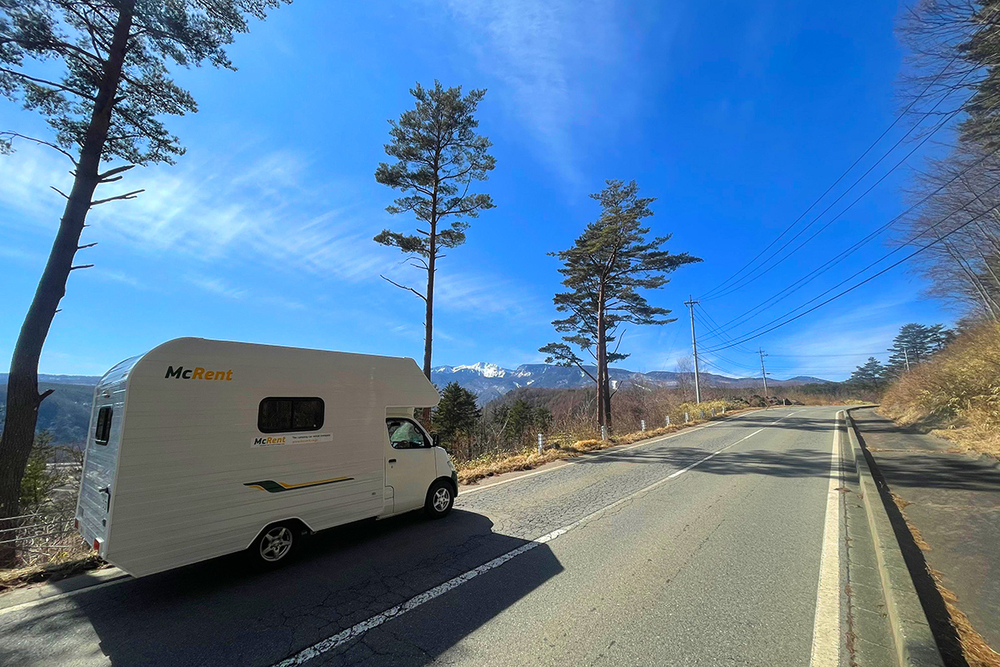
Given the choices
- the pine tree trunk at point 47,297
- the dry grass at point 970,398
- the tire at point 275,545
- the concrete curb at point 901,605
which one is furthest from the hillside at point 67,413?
the dry grass at point 970,398

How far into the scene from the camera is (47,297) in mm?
6684

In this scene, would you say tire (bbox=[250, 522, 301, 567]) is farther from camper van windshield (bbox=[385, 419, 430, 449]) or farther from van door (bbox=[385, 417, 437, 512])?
camper van windshield (bbox=[385, 419, 430, 449])

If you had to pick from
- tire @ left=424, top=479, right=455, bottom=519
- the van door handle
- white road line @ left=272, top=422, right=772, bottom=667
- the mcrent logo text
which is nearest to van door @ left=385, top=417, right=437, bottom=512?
tire @ left=424, top=479, right=455, bottom=519

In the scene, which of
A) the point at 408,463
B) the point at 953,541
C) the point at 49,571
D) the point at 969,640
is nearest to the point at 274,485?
the point at 408,463

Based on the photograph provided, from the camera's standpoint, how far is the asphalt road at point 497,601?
2760mm

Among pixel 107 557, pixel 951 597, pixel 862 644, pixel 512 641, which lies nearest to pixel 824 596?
pixel 862 644

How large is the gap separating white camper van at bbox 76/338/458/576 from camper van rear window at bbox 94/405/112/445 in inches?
0.9

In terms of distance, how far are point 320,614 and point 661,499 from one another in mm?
5669

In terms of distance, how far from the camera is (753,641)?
9.16 ft

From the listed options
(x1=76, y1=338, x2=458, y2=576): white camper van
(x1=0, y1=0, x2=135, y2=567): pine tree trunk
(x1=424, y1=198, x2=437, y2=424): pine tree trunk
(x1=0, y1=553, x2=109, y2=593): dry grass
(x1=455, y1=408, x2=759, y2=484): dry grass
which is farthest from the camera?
(x1=424, y1=198, x2=437, y2=424): pine tree trunk

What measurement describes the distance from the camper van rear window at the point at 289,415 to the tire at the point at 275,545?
3.49 ft

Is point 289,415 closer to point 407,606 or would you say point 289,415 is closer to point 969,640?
point 407,606

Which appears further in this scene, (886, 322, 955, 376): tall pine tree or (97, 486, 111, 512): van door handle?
(886, 322, 955, 376): tall pine tree

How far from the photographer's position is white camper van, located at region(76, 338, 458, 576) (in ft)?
11.5
